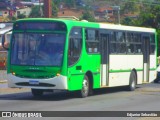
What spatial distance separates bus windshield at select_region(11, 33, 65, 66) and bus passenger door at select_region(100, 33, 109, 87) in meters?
3.59

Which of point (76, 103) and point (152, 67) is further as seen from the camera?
point (152, 67)

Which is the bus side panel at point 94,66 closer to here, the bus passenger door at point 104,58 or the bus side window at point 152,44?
the bus passenger door at point 104,58

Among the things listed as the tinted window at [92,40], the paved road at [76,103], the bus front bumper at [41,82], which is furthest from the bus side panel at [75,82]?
the tinted window at [92,40]

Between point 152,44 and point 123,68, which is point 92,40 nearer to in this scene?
point 123,68

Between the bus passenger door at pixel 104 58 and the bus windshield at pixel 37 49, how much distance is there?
3589 millimetres

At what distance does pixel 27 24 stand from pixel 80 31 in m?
2.02

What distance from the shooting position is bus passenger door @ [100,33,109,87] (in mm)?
24672

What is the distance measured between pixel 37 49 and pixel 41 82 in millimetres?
1206

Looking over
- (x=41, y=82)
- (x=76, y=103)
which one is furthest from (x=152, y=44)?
(x=76, y=103)

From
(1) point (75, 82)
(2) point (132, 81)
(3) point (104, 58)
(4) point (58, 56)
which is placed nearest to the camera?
(4) point (58, 56)

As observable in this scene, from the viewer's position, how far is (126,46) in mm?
27109

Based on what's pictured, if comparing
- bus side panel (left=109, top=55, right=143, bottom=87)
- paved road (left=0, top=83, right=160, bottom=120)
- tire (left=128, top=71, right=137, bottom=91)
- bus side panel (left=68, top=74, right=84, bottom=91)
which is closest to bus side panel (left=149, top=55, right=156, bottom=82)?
bus side panel (left=109, top=55, right=143, bottom=87)

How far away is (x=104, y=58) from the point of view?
24.9 m

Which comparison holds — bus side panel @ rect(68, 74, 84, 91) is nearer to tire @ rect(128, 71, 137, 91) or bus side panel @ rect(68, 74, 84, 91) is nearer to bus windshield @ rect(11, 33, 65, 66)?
bus windshield @ rect(11, 33, 65, 66)
